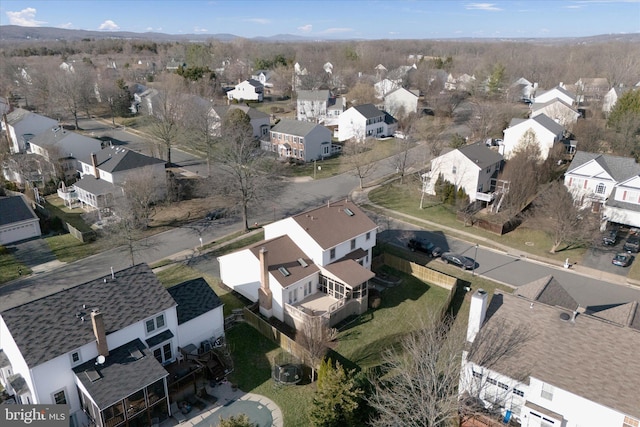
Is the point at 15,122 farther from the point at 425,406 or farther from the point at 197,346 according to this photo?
the point at 425,406

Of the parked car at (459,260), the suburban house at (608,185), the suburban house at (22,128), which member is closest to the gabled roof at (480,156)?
the suburban house at (608,185)

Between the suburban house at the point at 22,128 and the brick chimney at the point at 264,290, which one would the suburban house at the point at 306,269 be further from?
the suburban house at the point at 22,128

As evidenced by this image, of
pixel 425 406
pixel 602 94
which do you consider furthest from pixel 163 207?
pixel 602 94

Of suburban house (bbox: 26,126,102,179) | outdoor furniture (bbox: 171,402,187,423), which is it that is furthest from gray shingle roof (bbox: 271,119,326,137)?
outdoor furniture (bbox: 171,402,187,423)

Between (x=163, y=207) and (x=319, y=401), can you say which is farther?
(x=163, y=207)

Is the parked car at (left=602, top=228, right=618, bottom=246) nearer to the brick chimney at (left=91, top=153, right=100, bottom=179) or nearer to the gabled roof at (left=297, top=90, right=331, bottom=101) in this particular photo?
the brick chimney at (left=91, top=153, right=100, bottom=179)

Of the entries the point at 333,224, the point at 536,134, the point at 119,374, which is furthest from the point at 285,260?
the point at 536,134

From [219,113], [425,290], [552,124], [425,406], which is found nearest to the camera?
[425,406]
